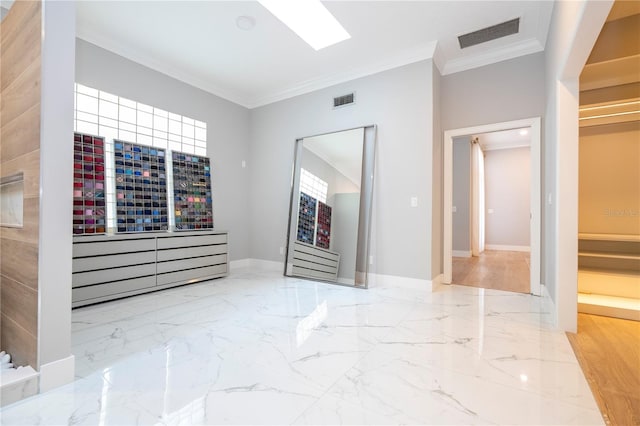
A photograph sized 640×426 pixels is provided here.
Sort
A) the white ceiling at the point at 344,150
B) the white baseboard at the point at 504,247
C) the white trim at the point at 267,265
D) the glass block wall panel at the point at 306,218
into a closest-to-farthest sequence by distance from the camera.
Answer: the white ceiling at the point at 344,150
the glass block wall panel at the point at 306,218
the white trim at the point at 267,265
the white baseboard at the point at 504,247

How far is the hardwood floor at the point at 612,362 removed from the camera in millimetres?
1449

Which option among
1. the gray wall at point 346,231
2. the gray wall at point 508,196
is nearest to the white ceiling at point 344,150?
the gray wall at point 346,231

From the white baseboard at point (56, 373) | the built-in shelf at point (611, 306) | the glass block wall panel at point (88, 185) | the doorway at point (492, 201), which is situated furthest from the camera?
the doorway at point (492, 201)

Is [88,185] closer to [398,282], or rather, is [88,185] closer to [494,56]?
[398,282]

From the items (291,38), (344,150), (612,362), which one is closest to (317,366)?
(612,362)

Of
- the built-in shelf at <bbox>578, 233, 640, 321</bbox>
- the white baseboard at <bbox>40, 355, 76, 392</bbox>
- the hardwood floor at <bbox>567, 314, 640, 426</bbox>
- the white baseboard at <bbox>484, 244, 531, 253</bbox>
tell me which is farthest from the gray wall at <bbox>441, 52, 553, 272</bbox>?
the white baseboard at <bbox>484, 244, 531, 253</bbox>

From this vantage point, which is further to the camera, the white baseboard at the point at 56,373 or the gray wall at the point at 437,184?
the gray wall at the point at 437,184

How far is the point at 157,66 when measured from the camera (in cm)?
384

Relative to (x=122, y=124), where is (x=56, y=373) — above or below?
below

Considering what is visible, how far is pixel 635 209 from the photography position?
3148 millimetres

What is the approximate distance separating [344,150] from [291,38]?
149 centimetres

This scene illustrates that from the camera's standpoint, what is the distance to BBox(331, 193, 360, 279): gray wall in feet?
12.9

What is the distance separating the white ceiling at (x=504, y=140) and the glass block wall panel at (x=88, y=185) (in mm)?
6935

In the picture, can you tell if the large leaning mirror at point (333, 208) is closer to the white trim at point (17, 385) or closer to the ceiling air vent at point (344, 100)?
the ceiling air vent at point (344, 100)
